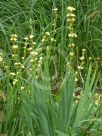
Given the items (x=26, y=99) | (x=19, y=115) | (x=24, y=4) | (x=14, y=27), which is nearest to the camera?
(x=26, y=99)

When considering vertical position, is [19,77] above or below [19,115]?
above

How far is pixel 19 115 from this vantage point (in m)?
3.00

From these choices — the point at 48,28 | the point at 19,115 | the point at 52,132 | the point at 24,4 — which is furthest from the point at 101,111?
the point at 24,4

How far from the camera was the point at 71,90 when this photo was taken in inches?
111

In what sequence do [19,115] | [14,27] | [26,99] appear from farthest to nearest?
[14,27], [19,115], [26,99]

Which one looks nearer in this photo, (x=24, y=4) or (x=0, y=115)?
(x=0, y=115)

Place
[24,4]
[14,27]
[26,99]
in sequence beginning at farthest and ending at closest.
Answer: [24,4] → [14,27] → [26,99]

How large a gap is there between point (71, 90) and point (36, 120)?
11.1 inches

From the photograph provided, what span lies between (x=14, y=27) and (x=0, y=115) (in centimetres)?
179

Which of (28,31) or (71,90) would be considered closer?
(71,90)

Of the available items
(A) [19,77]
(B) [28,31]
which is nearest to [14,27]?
(B) [28,31]

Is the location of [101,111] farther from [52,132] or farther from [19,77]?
[19,77]

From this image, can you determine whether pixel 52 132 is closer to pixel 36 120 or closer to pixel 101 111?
pixel 36 120

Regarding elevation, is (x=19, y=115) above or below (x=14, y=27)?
below
